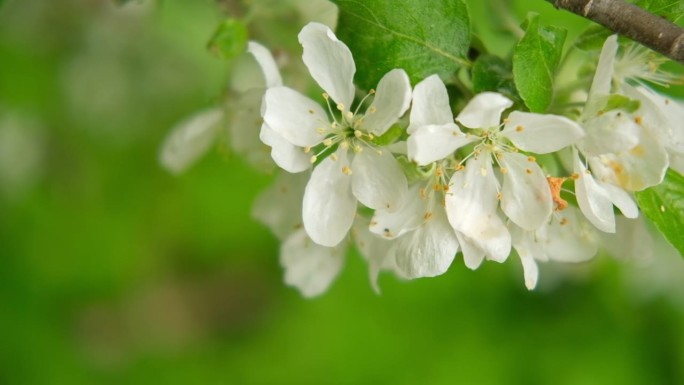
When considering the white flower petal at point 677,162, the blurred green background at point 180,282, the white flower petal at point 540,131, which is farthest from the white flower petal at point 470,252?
the blurred green background at point 180,282

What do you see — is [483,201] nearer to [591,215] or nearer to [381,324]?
[591,215]

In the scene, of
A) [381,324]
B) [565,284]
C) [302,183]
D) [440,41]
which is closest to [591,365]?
[565,284]

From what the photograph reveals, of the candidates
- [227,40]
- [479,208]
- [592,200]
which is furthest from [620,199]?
[227,40]

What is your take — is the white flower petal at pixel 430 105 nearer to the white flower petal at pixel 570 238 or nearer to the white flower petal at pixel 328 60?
the white flower petal at pixel 328 60

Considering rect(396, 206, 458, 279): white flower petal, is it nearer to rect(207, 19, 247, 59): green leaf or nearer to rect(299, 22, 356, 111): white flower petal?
rect(299, 22, 356, 111): white flower petal

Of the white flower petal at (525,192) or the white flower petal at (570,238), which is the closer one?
the white flower petal at (525,192)

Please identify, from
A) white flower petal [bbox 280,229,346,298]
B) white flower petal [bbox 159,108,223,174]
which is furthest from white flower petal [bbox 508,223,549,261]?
white flower petal [bbox 159,108,223,174]
